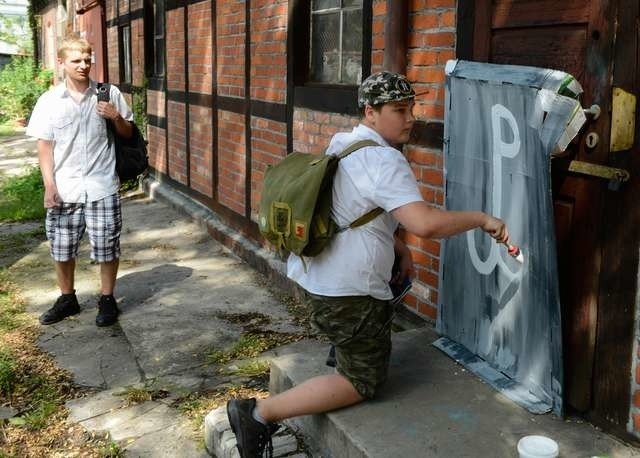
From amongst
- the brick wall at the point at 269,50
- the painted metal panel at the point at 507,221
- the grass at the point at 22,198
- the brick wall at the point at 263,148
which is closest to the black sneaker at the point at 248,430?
the painted metal panel at the point at 507,221

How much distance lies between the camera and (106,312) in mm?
4805

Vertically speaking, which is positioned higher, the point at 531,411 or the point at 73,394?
the point at 531,411

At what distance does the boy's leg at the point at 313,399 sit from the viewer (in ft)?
8.95

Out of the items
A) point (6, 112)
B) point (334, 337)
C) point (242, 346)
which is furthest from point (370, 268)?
point (6, 112)

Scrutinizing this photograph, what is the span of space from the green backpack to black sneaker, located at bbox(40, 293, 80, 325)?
8.77 feet

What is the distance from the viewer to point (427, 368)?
10.3 ft

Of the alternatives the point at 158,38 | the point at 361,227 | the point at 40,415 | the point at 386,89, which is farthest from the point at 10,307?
the point at 158,38

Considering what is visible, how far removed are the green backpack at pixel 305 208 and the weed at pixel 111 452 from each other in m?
1.26

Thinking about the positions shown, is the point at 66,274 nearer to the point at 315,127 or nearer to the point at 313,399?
the point at 315,127

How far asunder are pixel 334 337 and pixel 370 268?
30 cm

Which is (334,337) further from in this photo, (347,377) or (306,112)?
(306,112)

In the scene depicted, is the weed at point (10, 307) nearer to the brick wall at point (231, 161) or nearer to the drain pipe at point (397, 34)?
the brick wall at point (231, 161)

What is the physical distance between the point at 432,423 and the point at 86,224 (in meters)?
2.89

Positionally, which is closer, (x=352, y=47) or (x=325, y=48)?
(x=352, y=47)
